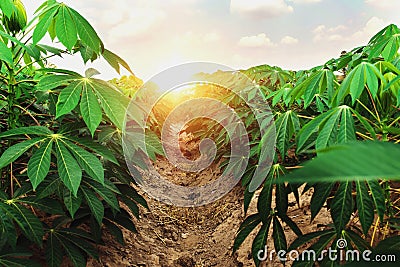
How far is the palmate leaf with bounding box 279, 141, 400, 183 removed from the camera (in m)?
0.14

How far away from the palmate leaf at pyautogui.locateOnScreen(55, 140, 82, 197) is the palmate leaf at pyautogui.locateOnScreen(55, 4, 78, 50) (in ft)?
1.02

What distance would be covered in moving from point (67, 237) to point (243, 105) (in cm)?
160

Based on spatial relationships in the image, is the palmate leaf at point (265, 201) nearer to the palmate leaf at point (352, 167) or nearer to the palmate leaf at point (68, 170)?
the palmate leaf at point (68, 170)

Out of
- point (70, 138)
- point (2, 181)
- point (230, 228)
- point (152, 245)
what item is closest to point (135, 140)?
point (70, 138)

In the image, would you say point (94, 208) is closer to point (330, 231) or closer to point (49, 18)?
point (49, 18)

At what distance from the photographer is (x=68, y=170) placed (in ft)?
3.13

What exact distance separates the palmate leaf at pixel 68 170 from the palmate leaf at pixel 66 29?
0.31 metres

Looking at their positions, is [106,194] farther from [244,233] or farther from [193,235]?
[193,235]

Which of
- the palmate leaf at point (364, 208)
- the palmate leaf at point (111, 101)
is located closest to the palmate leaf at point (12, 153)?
the palmate leaf at point (111, 101)

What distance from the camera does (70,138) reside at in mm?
1070

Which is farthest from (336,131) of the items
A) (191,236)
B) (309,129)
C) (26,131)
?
(191,236)

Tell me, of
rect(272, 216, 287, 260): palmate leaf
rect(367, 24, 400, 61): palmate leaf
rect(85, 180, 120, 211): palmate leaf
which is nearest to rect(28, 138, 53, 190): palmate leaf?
rect(85, 180, 120, 211): palmate leaf

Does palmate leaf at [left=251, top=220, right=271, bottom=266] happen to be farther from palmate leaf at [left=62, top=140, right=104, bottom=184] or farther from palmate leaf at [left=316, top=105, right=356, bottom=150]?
palmate leaf at [left=62, top=140, right=104, bottom=184]

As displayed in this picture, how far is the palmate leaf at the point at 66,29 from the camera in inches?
40.2
